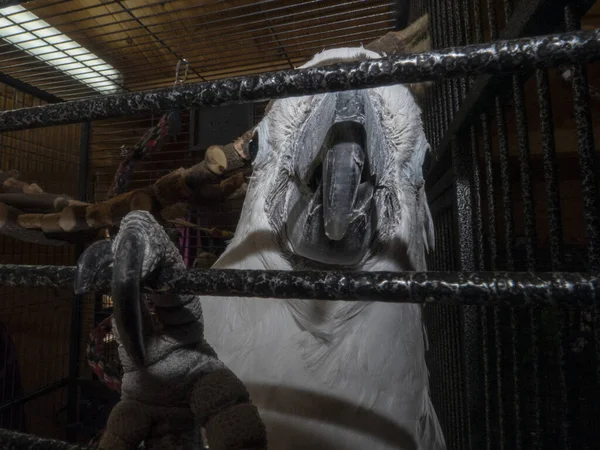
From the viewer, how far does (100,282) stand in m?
0.43

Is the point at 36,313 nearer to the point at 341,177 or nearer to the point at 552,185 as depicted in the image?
the point at 341,177

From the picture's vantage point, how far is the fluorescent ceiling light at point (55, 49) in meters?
1.84

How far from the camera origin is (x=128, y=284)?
41cm

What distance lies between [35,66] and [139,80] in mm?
611

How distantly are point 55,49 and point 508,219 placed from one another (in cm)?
253

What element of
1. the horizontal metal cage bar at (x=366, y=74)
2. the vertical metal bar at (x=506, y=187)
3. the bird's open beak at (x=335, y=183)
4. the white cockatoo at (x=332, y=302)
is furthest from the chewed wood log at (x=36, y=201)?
the vertical metal bar at (x=506, y=187)

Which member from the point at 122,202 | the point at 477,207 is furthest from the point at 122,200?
the point at 477,207

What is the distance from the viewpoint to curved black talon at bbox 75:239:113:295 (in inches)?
16.2

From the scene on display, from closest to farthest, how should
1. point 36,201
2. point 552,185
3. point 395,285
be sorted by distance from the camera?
point 395,285
point 552,185
point 36,201

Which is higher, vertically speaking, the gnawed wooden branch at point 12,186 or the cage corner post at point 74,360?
the gnawed wooden branch at point 12,186

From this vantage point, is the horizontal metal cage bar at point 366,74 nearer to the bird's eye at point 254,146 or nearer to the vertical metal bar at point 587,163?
the vertical metal bar at point 587,163

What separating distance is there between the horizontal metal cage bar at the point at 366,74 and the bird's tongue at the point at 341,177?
25 centimetres

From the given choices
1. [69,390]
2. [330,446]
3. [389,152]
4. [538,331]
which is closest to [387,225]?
[389,152]

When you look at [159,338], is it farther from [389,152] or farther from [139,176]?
[139,176]
